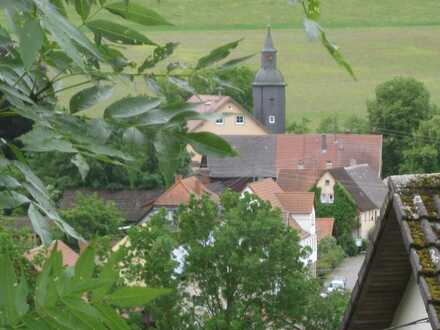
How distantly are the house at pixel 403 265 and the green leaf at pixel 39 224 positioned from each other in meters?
0.71

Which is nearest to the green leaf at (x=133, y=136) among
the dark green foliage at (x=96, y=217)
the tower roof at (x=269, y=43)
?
the dark green foliage at (x=96, y=217)

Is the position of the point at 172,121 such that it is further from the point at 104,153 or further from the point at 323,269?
the point at 323,269

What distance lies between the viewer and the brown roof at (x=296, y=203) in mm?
37469

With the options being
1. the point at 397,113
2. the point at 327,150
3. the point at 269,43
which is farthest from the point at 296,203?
the point at 269,43

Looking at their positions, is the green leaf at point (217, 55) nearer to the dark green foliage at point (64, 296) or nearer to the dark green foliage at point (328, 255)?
the dark green foliage at point (64, 296)

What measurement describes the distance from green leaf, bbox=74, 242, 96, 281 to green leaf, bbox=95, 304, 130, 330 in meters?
0.03

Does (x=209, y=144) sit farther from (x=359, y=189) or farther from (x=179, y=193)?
(x=359, y=189)

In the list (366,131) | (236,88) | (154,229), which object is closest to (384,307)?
(236,88)

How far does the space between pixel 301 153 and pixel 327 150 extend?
113cm

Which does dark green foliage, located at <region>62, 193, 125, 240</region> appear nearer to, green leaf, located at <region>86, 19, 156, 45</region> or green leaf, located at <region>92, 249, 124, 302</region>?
green leaf, located at <region>86, 19, 156, 45</region>

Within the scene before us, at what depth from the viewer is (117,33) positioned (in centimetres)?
124

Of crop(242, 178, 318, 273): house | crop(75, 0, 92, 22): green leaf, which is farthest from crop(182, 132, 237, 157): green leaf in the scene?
crop(242, 178, 318, 273): house

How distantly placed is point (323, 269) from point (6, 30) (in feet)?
115

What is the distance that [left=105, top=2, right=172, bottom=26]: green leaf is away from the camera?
3.91 ft
